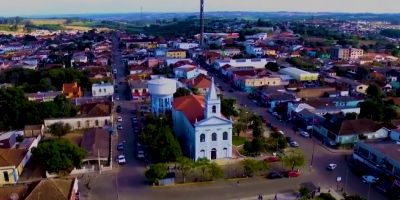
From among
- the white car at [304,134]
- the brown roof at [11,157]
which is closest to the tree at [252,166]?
the white car at [304,134]

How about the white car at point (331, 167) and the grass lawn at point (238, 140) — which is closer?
the white car at point (331, 167)

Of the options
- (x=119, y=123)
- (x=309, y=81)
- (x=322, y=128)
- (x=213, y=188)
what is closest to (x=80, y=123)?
(x=119, y=123)

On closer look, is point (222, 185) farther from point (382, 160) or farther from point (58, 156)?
point (382, 160)

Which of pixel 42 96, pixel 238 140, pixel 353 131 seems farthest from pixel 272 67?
pixel 42 96

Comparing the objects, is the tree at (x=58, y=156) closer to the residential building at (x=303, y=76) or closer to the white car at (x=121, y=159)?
the white car at (x=121, y=159)

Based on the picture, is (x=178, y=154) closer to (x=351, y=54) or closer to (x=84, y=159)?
(x=84, y=159)

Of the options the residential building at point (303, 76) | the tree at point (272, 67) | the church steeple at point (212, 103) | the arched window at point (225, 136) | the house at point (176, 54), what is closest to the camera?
the church steeple at point (212, 103)

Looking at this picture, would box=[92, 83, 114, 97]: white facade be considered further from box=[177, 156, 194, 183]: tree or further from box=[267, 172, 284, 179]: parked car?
box=[267, 172, 284, 179]: parked car

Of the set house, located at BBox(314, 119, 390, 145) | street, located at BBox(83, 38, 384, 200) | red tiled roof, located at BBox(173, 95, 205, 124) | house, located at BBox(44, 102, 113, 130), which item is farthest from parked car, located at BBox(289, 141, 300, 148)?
house, located at BBox(44, 102, 113, 130)
